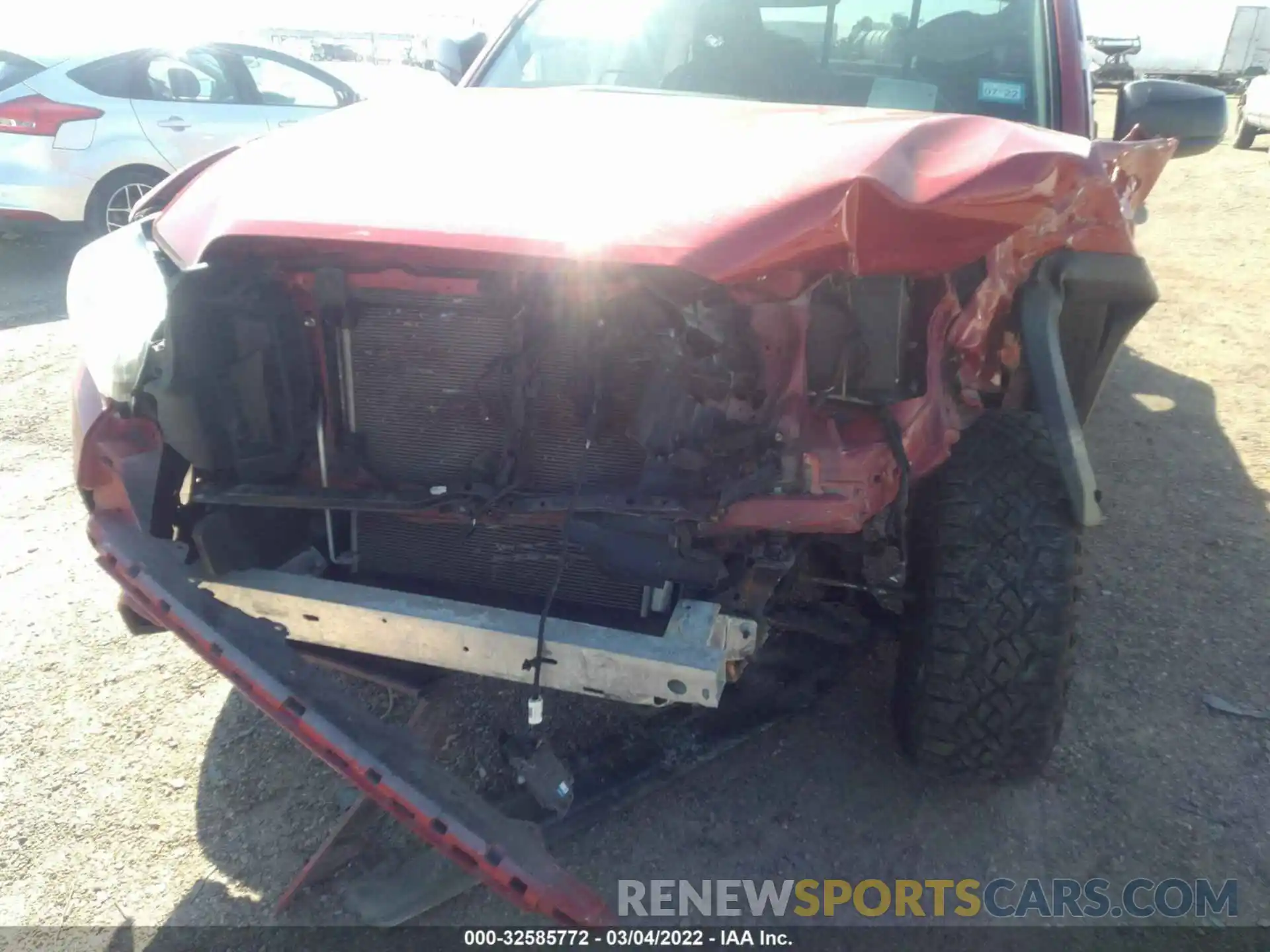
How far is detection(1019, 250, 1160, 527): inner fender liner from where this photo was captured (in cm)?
216

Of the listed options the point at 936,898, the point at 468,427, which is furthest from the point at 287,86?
the point at 936,898

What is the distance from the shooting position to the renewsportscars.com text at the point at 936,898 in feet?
7.14

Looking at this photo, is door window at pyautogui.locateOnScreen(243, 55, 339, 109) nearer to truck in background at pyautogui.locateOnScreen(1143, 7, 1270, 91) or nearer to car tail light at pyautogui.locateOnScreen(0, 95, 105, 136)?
car tail light at pyautogui.locateOnScreen(0, 95, 105, 136)

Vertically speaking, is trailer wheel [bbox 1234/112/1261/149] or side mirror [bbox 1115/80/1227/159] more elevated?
side mirror [bbox 1115/80/1227/159]

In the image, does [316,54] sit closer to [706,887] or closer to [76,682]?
[76,682]

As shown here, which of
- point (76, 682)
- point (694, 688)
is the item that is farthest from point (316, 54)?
point (694, 688)

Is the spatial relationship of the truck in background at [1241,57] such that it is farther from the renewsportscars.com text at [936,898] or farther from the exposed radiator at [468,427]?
the exposed radiator at [468,427]

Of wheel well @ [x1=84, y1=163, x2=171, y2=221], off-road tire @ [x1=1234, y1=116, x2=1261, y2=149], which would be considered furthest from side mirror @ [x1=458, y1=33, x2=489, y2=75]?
off-road tire @ [x1=1234, y1=116, x2=1261, y2=149]

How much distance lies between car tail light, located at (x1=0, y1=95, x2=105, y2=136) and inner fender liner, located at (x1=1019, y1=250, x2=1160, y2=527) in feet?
22.1

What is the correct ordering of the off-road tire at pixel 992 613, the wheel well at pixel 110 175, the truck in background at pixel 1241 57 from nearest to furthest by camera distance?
the off-road tire at pixel 992 613, the wheel well at pixel 110 175, the truck in background at pixel 1241 57

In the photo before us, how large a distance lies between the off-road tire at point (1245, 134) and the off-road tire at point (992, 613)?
47.4ft

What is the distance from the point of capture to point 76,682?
2807mm

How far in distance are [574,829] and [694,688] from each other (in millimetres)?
620

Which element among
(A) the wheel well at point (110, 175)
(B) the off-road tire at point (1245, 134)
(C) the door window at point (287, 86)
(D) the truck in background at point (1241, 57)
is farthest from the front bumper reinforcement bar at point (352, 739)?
(D) the truck in background at point (1241, 57)
